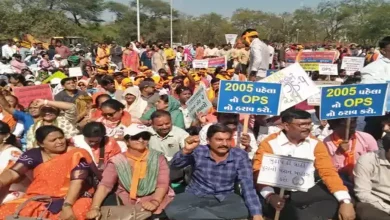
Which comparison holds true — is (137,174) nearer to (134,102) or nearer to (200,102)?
(200,102)

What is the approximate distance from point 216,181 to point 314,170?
879 mm

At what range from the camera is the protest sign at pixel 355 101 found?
4.77 meters

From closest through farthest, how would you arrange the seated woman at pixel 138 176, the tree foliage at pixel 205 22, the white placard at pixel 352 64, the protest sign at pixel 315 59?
the seated woman at pixel 138 176 → the white placard at pixel 352 64 → the protest sign at pixel 315 59 → the tree foliage at pixel 205 22

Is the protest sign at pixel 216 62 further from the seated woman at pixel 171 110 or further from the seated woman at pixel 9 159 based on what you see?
the seated woman at pixel 9 159

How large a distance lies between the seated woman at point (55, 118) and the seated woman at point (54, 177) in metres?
1.29

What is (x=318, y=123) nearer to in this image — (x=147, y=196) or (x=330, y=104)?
(x=330, y=104)

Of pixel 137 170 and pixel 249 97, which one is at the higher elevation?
pixel 249 97

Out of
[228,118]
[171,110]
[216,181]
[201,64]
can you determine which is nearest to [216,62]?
[201,64]

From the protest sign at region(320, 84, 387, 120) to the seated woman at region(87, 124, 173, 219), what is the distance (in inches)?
62.9

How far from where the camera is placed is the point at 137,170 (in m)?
4.55

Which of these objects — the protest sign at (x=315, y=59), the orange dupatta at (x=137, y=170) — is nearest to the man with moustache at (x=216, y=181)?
the orange dupatta at (x=137, y=170)

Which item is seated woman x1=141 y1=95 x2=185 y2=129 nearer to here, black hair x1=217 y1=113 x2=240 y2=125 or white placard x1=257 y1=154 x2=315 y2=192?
black hair x1=217 y1=113 x2=240 y2=125

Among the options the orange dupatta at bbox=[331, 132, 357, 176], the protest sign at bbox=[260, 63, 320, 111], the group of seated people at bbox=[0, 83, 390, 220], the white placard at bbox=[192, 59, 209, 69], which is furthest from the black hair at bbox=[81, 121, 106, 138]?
the white placard at bbox=[192, 59, 209, 69]

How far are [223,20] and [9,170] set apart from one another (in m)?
64.5
